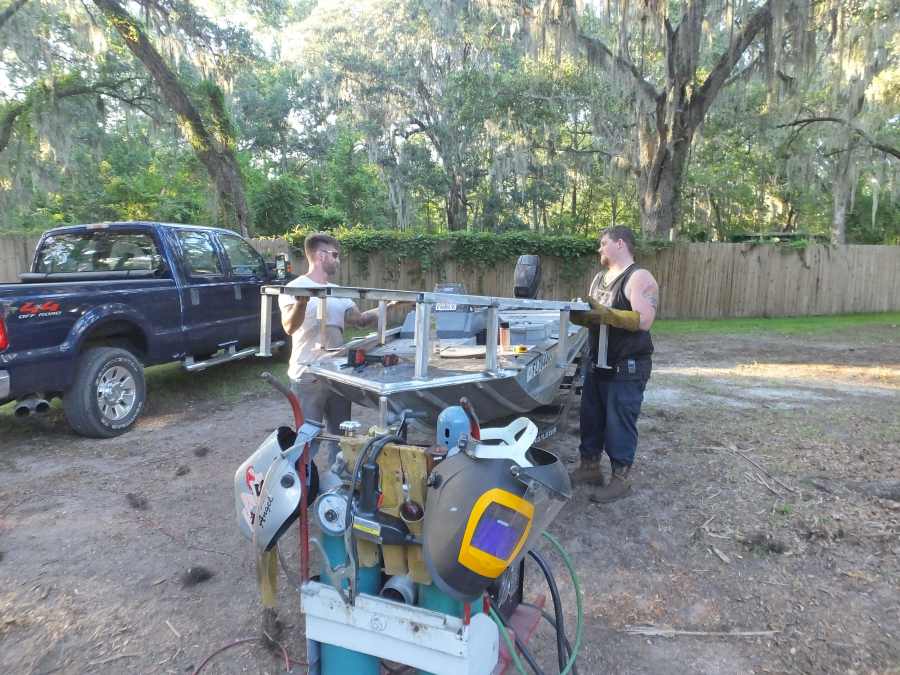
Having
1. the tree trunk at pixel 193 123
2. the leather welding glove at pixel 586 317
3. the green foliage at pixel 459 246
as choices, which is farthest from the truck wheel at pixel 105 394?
the tree trunk at pixel 193 123

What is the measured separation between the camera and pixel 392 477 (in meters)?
1.88

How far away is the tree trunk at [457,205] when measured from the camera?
25.1 meters

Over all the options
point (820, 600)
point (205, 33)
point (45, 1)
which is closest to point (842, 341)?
point (820, 600)

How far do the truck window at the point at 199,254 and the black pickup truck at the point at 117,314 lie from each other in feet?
0.05

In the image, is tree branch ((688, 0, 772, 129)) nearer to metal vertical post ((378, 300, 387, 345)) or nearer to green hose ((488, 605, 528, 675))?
metal vertical post ((378, 300, 387, 345))

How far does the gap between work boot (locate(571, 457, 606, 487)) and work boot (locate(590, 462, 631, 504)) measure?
221 millimetres

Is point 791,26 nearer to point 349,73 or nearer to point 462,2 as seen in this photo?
point 462,2

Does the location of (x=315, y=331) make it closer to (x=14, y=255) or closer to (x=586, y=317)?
(x=586, y=317)

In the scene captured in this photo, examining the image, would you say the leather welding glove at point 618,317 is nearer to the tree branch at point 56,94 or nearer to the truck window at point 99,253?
the truck window at point 99,253

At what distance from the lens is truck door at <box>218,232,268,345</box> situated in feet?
23.2

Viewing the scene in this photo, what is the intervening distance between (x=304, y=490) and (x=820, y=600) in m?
2.62

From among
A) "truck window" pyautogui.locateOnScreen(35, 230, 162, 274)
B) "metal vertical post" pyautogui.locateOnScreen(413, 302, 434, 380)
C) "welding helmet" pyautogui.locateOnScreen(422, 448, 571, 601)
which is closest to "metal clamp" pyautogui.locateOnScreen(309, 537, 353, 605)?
"welding helmet" pyautogui.locateOnScreen(422, 448, 571, 601)

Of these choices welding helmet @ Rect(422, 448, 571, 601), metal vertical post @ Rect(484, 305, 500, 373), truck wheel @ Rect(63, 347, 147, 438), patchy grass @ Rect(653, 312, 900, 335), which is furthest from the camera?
patchy grass @ Rect(653, 312, 900, 335)

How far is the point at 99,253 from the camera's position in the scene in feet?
20.7
